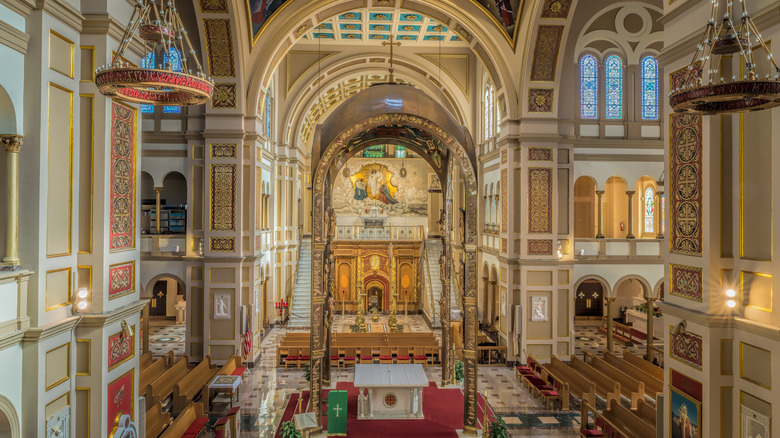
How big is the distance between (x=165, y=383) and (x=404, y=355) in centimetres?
748

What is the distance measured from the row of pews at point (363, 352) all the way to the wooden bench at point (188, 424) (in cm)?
566

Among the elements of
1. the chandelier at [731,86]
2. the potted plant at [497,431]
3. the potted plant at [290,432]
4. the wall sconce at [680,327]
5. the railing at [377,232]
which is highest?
the chandelier at [731,86]

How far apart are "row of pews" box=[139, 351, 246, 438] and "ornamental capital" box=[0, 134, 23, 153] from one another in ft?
17.4

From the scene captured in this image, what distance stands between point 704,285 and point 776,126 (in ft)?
7.23

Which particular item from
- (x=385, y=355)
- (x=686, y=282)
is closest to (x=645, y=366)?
(x=385, y=355)

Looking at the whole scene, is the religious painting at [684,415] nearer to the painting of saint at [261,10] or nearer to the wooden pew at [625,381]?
the wooden pew at [625,381]

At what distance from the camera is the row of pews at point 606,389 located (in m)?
10.5

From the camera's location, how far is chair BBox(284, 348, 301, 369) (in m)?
16.9

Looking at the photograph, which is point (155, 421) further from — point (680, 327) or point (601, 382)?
point (601, 382)

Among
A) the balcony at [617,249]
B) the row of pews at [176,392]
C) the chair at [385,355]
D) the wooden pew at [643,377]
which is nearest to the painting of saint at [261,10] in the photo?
the row of pews at [176,392]

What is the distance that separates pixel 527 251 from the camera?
1623 centimetres

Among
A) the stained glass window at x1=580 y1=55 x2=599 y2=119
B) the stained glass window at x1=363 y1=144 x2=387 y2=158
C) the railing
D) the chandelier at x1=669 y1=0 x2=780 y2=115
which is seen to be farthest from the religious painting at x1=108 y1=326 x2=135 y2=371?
the stained glass window at x1=363 y1=144 x2=387 y2=158

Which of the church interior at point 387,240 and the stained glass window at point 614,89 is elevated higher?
the stained glass window at point 614,89

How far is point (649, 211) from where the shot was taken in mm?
20234
